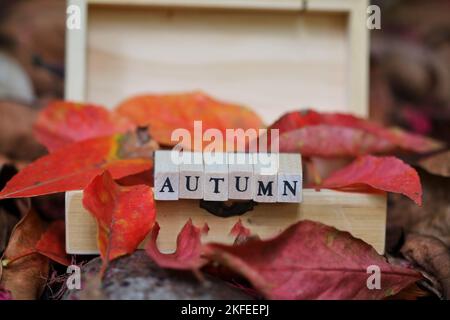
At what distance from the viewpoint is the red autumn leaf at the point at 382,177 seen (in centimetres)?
76

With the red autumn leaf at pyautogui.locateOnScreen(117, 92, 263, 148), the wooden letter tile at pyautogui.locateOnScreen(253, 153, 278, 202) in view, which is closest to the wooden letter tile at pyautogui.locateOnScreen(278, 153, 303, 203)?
the wooden letter tile at pyautogui.locateOnScreen(253, 153, 278, 202)

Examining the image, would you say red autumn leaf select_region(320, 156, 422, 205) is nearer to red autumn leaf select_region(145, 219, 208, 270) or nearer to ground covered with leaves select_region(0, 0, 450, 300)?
ground covered with leaves select_region(0, 0, 450, 300)

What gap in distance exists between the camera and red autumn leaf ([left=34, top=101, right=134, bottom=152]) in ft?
3.26

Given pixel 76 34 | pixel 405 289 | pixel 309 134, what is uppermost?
pixel 76 34

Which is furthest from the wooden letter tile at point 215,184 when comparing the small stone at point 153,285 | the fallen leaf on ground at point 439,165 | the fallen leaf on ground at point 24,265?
the fallen leaf on ground at point 439,165

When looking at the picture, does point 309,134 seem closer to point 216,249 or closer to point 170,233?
point 170,233

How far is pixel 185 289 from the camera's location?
0.64m

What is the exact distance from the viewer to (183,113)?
103 cm

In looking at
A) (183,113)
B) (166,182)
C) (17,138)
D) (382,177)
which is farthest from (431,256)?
(17,138)

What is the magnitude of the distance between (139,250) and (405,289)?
0.30m

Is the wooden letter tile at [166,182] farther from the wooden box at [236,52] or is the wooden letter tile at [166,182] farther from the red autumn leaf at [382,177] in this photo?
the wooden box at [236,52]

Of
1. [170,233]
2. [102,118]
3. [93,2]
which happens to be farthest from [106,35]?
[170,233]

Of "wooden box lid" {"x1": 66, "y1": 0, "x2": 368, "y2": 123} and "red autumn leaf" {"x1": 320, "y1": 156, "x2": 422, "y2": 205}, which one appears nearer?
"red autumn leaf" {"x1": 320, "y1": 156, "x2": 422, "y2": 205}

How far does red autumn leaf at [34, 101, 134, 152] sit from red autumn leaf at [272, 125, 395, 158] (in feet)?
0.82
